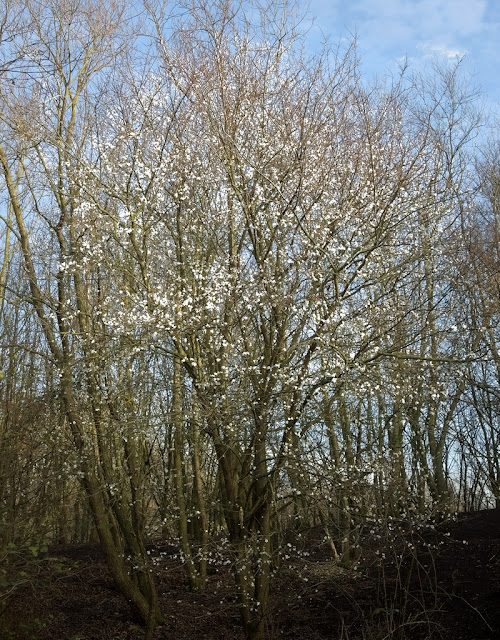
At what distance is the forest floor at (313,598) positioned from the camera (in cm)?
819

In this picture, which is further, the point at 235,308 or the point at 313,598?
the point at 313,598

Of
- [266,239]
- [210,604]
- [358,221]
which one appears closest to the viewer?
[358,221]

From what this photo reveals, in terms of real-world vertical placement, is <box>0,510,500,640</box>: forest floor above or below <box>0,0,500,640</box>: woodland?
below

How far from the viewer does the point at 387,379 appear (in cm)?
790

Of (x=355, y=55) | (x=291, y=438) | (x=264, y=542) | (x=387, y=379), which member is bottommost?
(x=264, y=542)

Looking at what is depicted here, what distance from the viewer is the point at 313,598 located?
10.0 meters

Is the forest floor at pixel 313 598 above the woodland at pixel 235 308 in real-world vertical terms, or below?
below

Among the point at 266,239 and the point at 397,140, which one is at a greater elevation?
the point at 397,140

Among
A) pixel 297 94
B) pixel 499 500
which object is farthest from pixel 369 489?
pixel 499 500

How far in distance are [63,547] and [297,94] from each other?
1082 cm

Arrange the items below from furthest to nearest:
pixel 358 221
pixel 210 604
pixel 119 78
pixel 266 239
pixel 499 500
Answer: pixel 499 500 < pixel 210 604 < pixel 119 78 < pixel 266 239 < pixel 358 221

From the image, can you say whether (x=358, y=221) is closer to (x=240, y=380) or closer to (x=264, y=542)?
(x=240, y=380)

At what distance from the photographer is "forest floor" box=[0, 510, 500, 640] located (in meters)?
8.19

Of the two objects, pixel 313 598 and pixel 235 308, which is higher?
pixel 235 308
